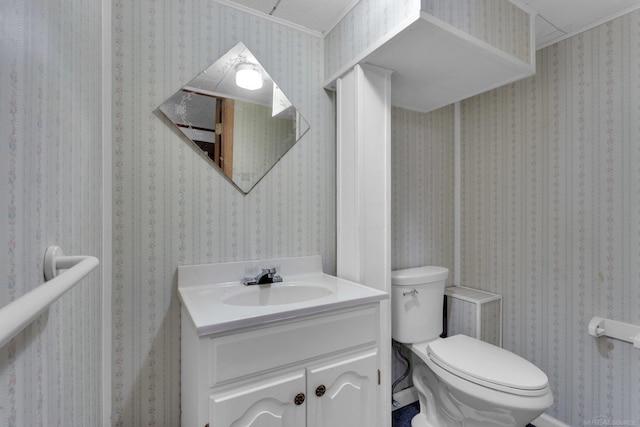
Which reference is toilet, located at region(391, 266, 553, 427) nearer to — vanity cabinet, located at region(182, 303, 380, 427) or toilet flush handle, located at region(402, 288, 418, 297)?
toilet flush handle, located at region(402, 288, 418, 297)

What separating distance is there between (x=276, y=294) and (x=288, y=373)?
406 mm

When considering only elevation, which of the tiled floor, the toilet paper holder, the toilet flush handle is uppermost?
the toilet flush handle

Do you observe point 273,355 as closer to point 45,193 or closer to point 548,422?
point 45,193

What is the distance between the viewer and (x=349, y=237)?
4.76 ft

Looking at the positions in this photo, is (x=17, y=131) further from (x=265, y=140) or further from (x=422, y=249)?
(x=422, y=249)

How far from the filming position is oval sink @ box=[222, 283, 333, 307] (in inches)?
49.2

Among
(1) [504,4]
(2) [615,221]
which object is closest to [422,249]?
(2) [615,221]

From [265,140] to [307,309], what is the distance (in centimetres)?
83

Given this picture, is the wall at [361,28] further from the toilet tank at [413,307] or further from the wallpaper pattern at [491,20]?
the toilet tank at [413,307]

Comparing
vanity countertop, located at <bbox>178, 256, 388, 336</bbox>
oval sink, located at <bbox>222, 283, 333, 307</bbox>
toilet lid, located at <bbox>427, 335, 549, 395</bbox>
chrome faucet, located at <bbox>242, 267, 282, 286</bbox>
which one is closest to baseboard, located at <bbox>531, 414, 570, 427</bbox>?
toilet lid, located at <bbox>427, 335, 549, 395</bbox>

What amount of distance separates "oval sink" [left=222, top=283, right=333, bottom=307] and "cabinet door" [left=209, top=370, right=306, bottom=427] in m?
0.37

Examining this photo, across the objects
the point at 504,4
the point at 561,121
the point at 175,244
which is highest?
the point at 504,4

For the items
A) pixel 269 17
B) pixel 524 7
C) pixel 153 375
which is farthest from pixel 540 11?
pixel 153 375

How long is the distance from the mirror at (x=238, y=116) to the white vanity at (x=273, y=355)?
1.61 feet
